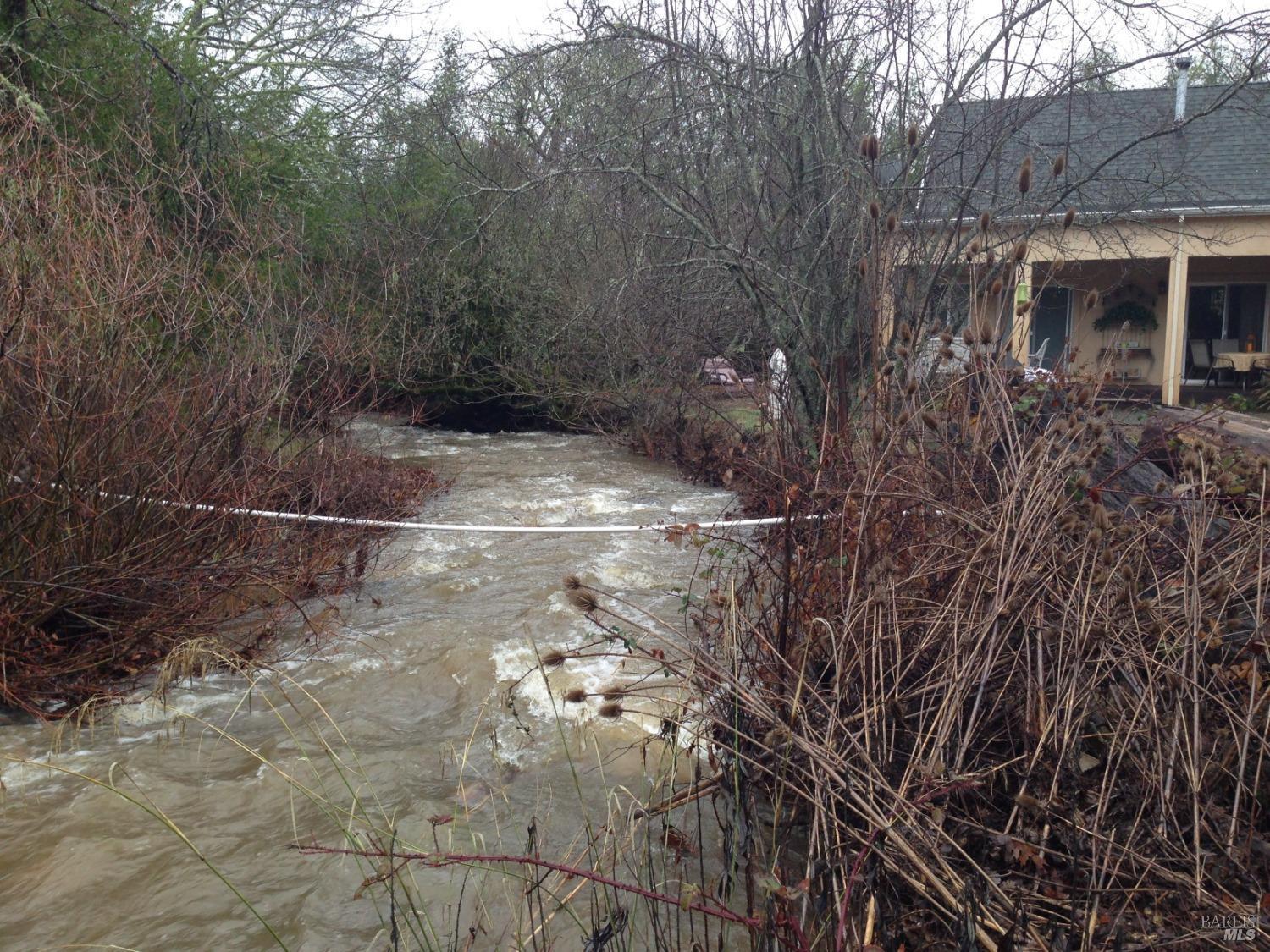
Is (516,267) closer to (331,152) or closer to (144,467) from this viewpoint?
(331,152)

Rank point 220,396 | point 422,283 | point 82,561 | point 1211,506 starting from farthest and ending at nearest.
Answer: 1. point 422,283
2. point 220,396
3. point 82,561
4. point 1211,506

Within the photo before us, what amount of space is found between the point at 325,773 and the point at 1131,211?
7.25 metres

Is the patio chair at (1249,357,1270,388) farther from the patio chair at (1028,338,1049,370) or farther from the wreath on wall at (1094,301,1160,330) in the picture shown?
the patio chair at (1028,338,1049,370)

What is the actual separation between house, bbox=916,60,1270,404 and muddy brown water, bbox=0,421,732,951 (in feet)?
8.89

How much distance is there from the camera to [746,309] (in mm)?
10328

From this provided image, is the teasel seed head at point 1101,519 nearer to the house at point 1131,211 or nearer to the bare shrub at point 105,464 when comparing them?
the house at point 1131,211

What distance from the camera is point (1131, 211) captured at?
345 inches

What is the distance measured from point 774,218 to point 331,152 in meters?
6.35

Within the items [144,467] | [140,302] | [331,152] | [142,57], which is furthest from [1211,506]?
[331,152]

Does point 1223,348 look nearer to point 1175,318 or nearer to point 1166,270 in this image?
point 1166,270

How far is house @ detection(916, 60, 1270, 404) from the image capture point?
25.5ft

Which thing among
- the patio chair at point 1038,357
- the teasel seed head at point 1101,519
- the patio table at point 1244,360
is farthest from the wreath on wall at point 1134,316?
the teasel seed head at point 1101,519

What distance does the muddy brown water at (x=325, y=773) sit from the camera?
3.88 m

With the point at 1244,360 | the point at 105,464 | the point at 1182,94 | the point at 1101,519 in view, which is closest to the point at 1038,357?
the point at 1101,519
